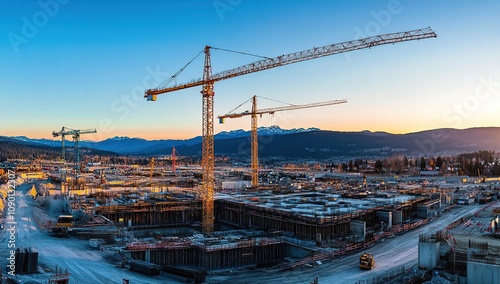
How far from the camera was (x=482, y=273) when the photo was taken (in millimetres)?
14258

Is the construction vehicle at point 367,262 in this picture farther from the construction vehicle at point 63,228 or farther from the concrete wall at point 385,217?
the construction vehicle at point 63,228

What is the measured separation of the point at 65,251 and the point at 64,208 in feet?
57.8

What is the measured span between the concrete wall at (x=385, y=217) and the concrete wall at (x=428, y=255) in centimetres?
1139

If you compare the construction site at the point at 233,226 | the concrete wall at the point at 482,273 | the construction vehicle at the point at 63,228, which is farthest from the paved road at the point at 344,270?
the construction vehicle at the point at 63,228

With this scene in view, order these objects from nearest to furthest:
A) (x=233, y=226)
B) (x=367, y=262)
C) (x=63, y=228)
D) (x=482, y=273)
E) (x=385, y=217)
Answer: (x=482, y=273)
(x=367, y=262)
(x=63, y=228)
(x=385, y=217)
(x=233, y=226)

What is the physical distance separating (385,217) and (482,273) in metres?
14.8

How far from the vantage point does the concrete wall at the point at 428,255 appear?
54.7ft

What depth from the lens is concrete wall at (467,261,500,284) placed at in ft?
46.2

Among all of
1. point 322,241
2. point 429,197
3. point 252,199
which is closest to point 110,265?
point 322,241

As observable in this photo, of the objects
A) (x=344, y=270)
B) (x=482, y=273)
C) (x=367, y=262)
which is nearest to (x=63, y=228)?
(x=344, y=270)

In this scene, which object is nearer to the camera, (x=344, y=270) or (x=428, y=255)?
(x=428, y=255)

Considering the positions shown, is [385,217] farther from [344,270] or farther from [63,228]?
[63,228]

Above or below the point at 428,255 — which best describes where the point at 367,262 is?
below

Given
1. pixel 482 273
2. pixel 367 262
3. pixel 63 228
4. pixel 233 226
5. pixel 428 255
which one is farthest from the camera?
pixel 233 226
